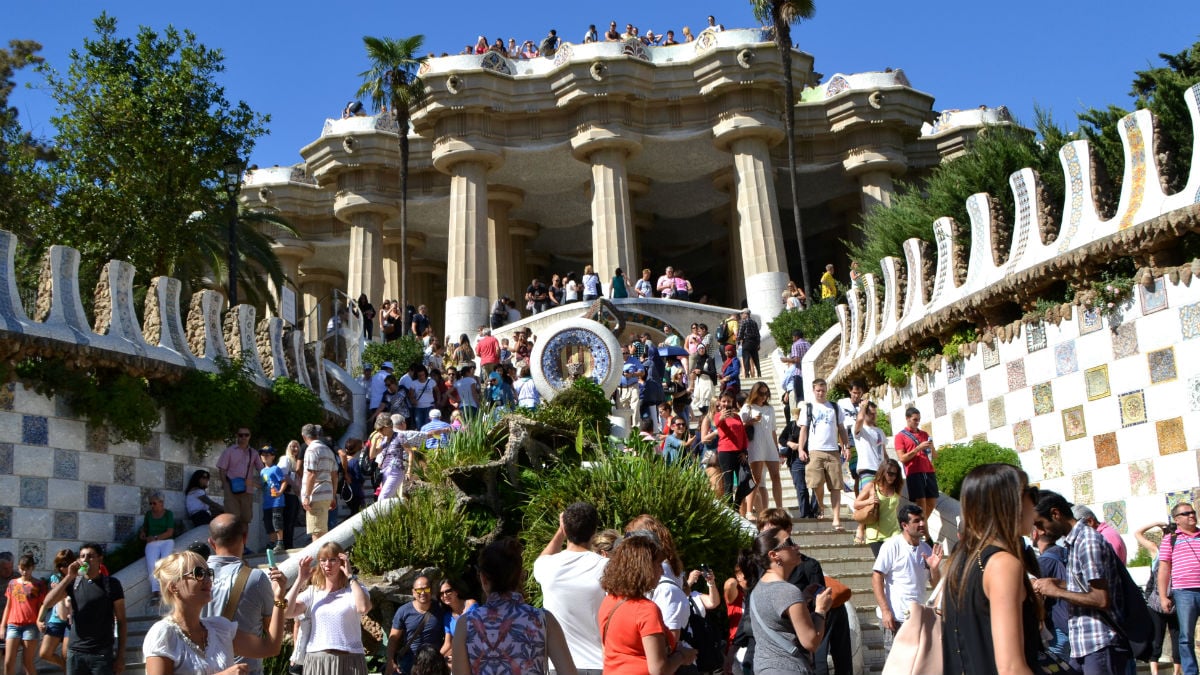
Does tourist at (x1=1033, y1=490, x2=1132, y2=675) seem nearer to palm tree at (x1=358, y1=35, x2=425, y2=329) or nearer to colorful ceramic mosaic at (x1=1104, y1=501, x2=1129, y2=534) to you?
colorful ceramic mosaic at (x1=1104, y1=501, x2=1129, y2=534)

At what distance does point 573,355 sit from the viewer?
21188 mm

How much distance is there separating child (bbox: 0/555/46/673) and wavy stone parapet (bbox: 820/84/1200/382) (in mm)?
11130

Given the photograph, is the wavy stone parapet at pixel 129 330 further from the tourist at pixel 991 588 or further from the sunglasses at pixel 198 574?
the tourist at pixel 991 588

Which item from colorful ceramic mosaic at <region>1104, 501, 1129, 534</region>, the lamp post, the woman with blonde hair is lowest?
the woman with blonde hair

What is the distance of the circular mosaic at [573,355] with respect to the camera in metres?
20.8

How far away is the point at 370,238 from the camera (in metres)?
39.9

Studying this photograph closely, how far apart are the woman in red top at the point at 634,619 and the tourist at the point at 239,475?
973 centimetres

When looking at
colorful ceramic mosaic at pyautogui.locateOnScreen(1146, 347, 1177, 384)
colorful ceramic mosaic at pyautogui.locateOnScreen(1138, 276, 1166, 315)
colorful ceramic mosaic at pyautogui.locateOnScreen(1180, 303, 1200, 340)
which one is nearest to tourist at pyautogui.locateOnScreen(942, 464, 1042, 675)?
colorful ceramic mosaic at pyautogui.locateOnScreen(1180, 303, 1200, 340)

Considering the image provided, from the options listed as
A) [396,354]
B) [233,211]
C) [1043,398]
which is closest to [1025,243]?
[1043,398]

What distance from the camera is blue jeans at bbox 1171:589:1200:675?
925 cm

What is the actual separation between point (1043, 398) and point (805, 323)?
1233cm

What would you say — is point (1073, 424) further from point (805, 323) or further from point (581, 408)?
point (805, 323)

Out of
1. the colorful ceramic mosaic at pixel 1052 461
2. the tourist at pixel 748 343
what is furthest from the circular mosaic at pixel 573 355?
the colorful ceramic mosaic at pixel 1052 461

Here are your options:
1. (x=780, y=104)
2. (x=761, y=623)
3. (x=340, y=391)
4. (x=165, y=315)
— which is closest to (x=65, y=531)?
(x=165, y=315)
